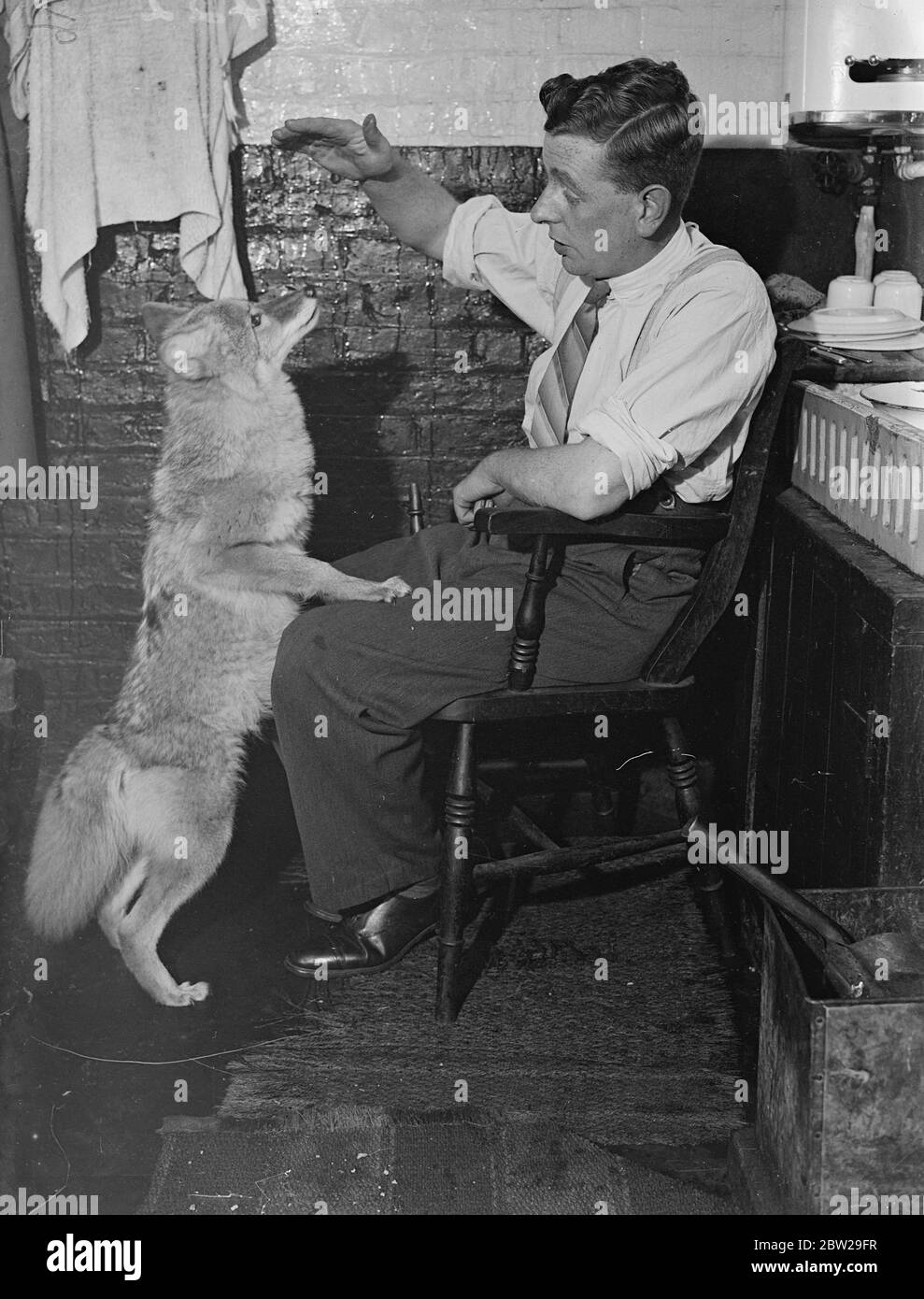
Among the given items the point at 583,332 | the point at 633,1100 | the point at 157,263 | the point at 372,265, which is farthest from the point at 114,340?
the point at 633,1100

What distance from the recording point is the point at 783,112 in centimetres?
338

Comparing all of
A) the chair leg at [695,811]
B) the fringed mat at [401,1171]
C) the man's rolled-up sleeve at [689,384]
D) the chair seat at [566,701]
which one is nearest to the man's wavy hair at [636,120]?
the man's rolled-up sleeve at [689,384]

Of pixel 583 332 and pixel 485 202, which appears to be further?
pixel 485 202

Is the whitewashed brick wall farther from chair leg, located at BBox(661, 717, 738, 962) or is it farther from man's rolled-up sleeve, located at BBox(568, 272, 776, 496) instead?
chair leg, located at BBox(661, 717, 738, 962)

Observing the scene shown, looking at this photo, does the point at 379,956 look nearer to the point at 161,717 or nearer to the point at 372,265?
the point at 161,717

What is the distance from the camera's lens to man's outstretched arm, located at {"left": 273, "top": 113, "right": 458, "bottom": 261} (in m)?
3.11

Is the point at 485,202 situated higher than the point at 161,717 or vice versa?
the point at 485,202

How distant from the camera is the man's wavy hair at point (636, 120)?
→ 8.43ft

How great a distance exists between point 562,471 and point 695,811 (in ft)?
2.90

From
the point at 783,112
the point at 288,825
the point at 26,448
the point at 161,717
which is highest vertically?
the point at 783,112
